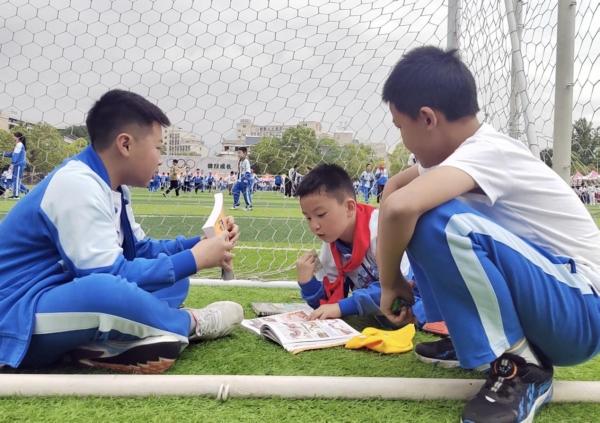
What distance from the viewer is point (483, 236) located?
41.4 inches

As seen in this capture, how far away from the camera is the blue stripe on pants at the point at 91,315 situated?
3.96ft

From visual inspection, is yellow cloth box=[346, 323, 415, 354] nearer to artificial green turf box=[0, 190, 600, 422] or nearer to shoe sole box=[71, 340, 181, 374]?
artificial green turf box=[0, 190, 600, 422]

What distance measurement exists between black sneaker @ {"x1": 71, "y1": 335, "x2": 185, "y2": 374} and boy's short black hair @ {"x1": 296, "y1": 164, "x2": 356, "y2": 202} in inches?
30.7

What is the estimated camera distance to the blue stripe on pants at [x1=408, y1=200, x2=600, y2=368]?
105 centimetres

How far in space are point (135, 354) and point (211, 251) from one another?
0.31 meters

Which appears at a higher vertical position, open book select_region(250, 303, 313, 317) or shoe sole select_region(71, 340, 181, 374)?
shoe sole select_region(71, 340, 181, 374)

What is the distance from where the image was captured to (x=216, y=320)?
1.64 meters

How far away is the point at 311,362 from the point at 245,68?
196 cm

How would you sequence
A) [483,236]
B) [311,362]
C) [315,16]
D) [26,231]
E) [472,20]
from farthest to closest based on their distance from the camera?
1. [315,16]
2. [472,20]
3. [311,362]
4. [26,231]
5. [483,236]

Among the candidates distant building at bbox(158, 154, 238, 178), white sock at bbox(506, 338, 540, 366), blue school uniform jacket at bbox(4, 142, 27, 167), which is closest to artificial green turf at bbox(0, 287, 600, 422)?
white sock at bbox(506, 338, 540, 366)

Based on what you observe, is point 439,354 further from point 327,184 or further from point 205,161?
point 205,161

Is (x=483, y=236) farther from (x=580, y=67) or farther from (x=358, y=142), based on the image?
(x=358, y=142)

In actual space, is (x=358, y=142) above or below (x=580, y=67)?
below


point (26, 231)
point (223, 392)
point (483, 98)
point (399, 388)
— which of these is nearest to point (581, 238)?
point (399, 388)
